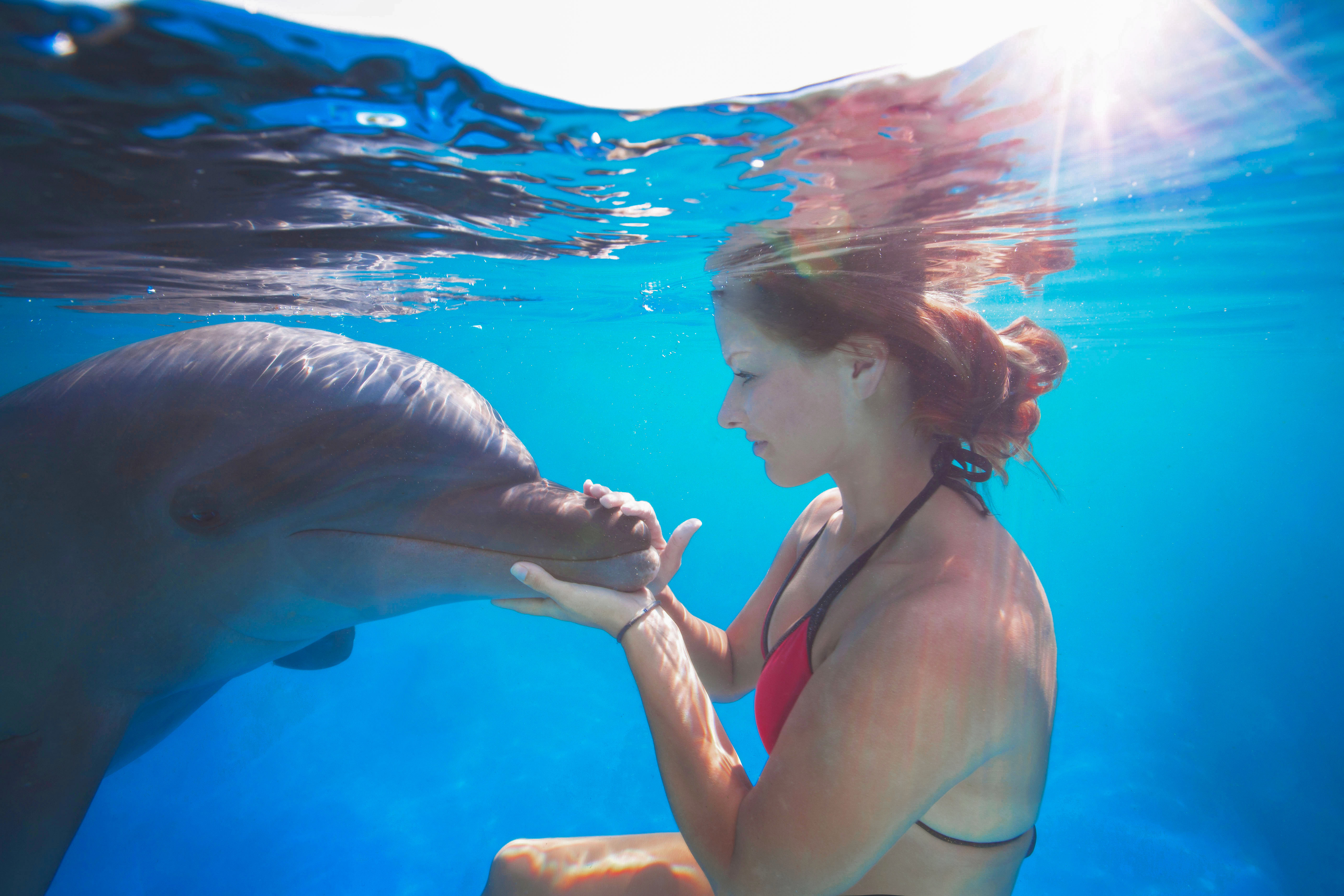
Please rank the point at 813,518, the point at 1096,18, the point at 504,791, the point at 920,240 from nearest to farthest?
1. the point at 1096,18
2. the point at 813,518
3. the point at 920,240
4. the point at 504,791

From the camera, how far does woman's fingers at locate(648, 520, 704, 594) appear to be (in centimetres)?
301

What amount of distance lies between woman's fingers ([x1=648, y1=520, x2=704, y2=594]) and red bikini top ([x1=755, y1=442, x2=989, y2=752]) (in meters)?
0.59

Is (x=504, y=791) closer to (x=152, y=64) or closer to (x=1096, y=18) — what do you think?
(x=152, y=64)

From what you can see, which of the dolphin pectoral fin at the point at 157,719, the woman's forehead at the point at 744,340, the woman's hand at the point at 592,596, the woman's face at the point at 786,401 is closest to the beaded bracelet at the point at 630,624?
the woman's hand at the point at 592,596

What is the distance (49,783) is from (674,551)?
7.66 feet

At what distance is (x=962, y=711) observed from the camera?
1865mm

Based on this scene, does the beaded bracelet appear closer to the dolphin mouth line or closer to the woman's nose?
the dolphin mouth line

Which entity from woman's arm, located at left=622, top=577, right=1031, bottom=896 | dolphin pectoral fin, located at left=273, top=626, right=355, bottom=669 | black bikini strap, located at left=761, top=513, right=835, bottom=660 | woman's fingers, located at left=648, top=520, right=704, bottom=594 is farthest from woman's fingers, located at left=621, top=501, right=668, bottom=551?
dolphin pectoral fin, located at left=273, top=626, right=355, bottom=669

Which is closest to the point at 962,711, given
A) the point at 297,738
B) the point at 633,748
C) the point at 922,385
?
the point at 922,385

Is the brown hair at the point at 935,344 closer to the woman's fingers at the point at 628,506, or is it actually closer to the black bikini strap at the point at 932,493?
the black bikini strap at the point at 932,493

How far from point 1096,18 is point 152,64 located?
→ 13.3 feet

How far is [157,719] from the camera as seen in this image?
3113mm

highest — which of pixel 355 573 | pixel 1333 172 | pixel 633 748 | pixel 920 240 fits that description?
pixel 1333 172

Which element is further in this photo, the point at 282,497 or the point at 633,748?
the point at 633,748
